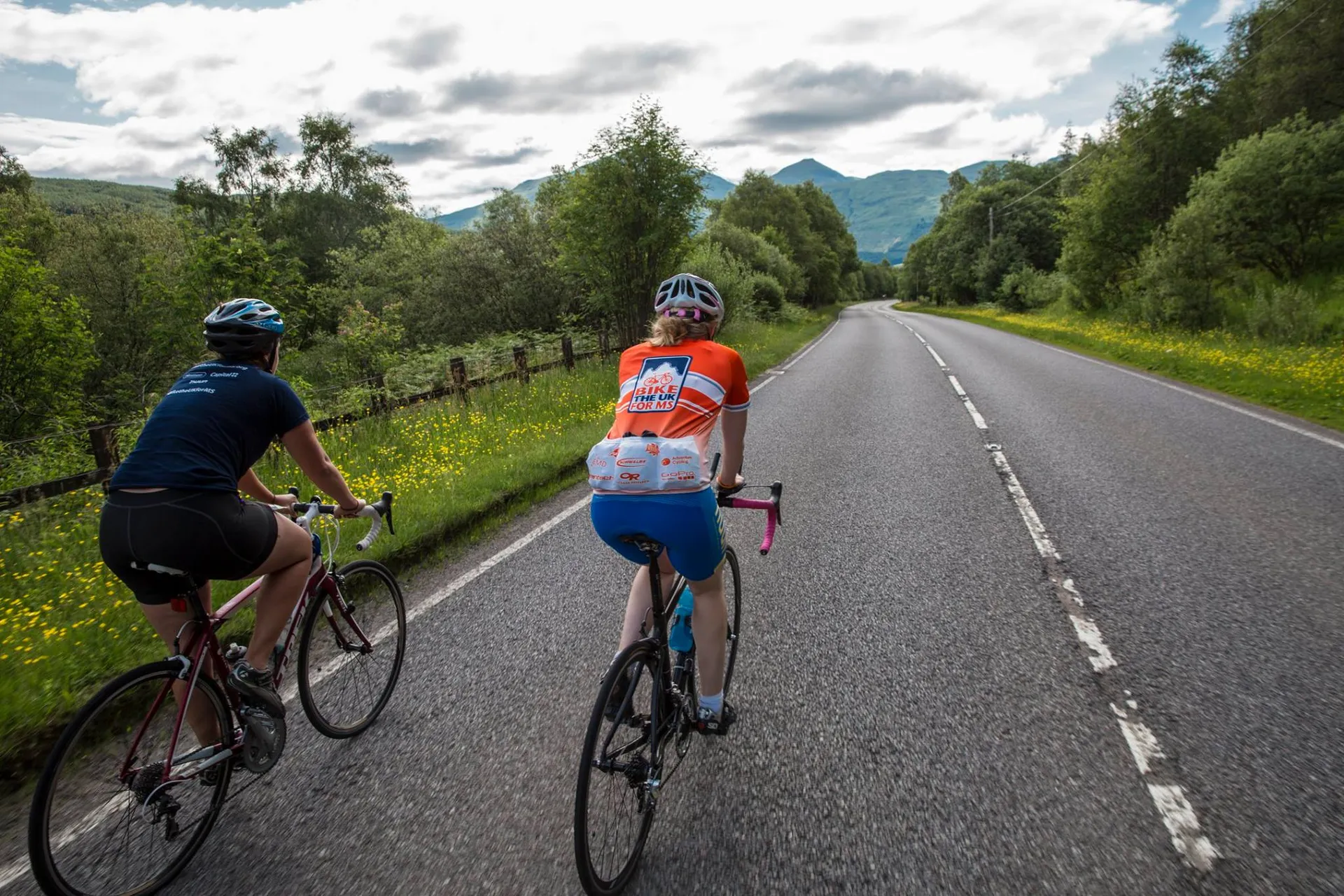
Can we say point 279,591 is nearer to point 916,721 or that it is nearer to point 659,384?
point 659,384

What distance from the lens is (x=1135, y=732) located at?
299 centimetres

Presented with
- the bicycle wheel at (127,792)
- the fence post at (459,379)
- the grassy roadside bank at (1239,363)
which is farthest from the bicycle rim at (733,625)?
the grassy roadside bank at (1239,363)

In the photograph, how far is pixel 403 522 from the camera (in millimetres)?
5582

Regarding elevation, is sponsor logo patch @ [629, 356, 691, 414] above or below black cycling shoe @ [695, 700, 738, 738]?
above

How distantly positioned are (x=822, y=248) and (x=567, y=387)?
59000 mm

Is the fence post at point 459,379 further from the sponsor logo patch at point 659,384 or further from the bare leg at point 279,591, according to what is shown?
the sponsor logo patch at point 659,384

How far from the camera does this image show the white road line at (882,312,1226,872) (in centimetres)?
239

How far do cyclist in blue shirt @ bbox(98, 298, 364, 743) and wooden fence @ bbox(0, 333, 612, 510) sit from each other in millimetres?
4784

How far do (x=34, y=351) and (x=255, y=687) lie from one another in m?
21.1

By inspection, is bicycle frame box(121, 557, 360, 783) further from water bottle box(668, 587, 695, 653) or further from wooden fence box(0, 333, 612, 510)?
wooden fence box(0, 333, 612, 510)

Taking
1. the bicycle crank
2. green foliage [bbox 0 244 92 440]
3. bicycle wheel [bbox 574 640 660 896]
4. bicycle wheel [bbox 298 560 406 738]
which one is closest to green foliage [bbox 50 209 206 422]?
green foliage [bbox 0 244 92 440]

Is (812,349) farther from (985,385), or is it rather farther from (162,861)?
(162,861)

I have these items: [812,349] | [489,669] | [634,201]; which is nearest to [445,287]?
[634,201]

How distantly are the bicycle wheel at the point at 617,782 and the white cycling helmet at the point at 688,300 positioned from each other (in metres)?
1.26
